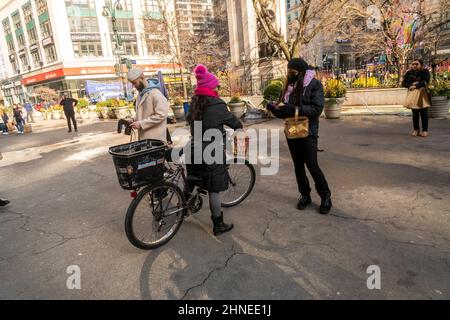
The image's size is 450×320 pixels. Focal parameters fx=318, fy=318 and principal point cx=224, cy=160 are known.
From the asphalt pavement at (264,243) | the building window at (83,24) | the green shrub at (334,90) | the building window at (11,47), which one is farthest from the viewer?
the building window at (11,47)

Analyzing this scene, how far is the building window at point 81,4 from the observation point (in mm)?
48150

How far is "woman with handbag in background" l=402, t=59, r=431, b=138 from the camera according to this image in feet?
24.3

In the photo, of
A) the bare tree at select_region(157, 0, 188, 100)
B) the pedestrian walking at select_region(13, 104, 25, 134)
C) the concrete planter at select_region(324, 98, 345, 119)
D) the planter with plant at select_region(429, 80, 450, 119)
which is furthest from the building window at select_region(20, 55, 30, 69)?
the planter with plant at select_region(429, 80, 450, 119)

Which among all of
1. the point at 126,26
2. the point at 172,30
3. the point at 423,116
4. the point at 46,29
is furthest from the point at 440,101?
the point at 46,29

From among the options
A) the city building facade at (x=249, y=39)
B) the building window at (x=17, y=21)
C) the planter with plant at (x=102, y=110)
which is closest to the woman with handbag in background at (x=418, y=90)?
the city building facade at (x=249, y=39)

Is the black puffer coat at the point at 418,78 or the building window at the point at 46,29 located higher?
the building window at the point at 46,29

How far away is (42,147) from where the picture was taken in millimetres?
12055

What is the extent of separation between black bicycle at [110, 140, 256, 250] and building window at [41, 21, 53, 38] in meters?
56.3

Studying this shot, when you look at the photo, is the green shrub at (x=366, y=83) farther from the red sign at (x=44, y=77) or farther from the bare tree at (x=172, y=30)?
the red sign at (x=44, y=77)

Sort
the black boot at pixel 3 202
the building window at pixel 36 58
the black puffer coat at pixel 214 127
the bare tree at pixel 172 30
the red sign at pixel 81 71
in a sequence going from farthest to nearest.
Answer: the building window at pixel 36 58 < the red sign at pixel 81 71 < the bare tree at pixel 172 30 < the black boot at pixel 3 202 < the black puffer coat at pixel 214 127

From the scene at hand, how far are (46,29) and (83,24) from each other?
6.81 meters

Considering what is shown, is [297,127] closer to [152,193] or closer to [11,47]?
[152,193]

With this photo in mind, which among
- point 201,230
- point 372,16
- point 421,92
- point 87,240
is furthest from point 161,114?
point 372,16
